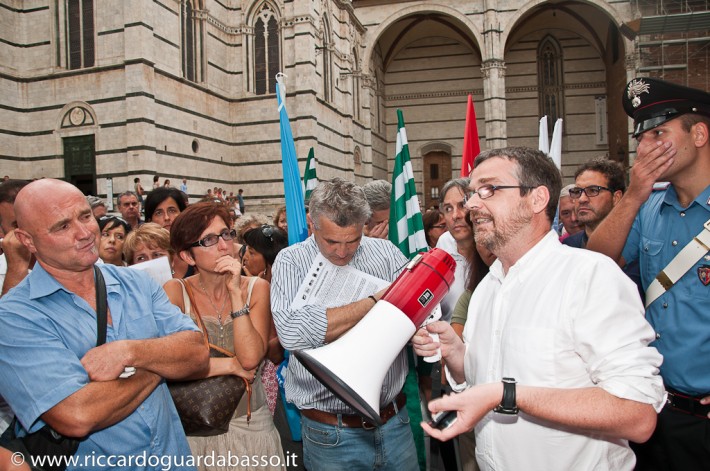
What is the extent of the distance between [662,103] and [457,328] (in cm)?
153

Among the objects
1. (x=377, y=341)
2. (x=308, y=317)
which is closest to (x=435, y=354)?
(x=377, y=341)

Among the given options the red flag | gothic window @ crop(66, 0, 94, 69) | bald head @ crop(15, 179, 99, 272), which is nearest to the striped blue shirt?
bald head @ crop(15, 179, 99, 272)

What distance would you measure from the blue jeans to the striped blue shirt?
4.0 inches

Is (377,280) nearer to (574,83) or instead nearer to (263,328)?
(263,328)

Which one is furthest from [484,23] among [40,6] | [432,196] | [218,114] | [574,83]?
[40,6]

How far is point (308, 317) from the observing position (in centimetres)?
206

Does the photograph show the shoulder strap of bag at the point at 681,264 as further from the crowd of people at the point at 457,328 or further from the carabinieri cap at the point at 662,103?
the carabinieri cap at the point at 662,103

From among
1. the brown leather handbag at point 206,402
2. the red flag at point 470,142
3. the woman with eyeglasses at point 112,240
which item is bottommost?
the brown leather handbag at point 206,402

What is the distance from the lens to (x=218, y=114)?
56.6 feet

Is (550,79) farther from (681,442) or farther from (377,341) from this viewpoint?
(377,341)

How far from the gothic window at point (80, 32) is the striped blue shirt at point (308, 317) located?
48.6ft

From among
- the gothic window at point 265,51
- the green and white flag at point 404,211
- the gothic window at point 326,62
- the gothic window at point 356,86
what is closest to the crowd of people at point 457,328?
the green and white flag at point 404,211

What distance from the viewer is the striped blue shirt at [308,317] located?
6.77ft

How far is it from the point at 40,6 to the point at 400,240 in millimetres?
15244
